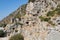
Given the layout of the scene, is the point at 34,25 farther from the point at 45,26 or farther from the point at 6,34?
the point at 6,34

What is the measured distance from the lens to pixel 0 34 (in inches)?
1483

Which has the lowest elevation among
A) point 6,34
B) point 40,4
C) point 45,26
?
point 6,34

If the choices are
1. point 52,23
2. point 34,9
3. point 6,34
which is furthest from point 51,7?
point 6,34

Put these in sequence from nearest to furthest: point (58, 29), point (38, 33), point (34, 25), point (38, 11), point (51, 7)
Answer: point (58, 29) → point (38, 33) → point (34, 25) → point (51, 7) → point (38, 11)

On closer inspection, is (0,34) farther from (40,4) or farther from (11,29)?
(40,4)

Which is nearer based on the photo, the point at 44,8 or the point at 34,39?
the point at 34,39

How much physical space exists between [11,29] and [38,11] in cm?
699

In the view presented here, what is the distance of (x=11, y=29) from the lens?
39.2 metres

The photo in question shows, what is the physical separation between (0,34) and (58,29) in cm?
1510

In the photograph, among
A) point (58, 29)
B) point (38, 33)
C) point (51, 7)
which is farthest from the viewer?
point (51, 7)

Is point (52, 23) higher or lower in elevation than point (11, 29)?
higher

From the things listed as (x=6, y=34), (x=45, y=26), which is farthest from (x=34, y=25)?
(x=6, y=34)

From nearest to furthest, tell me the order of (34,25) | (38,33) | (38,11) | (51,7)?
1. (38,33)
2. (34,25)
3. (51,7)
4. (38,11)

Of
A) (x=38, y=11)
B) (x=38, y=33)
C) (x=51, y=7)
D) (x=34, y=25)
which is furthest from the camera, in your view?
(x=38, y=11)
